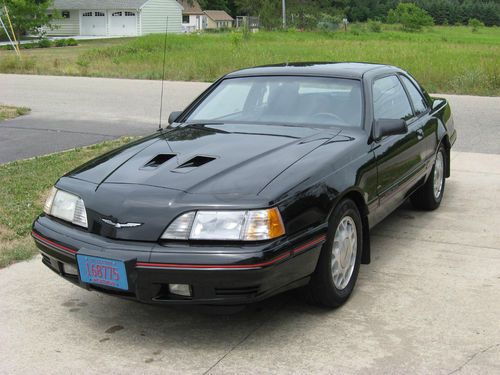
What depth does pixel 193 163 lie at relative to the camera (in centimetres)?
401

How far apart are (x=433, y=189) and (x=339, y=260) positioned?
2.51 meters

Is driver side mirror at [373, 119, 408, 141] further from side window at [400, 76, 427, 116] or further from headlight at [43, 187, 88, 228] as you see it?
headlight at [43, 187, 88, 228]

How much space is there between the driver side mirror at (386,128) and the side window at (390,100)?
0.22 meters

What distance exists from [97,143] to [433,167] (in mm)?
5536

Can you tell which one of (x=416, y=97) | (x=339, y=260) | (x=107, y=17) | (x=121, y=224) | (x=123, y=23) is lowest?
(x=339, y=260)

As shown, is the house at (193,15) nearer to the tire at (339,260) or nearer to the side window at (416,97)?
the side window at (416,97)

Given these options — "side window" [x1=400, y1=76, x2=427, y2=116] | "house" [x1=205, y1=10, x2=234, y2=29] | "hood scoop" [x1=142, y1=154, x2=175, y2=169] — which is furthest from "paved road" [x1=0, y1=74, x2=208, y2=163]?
"house" [x1=205, y1=10, x2=234, y2=29]

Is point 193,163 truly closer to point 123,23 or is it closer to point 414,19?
point 123,23

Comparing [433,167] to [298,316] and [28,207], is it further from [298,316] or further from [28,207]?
[28,207]

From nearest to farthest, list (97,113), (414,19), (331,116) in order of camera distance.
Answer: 1. (331,116)
2. (97,113)
3. (414,19)

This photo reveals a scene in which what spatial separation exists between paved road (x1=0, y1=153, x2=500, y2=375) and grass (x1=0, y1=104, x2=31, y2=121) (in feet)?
28.6

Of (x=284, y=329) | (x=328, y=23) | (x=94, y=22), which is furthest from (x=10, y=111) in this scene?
(x=328, y=23)

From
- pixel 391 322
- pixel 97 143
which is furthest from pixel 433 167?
pixel 97 143

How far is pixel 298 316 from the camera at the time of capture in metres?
4.01
